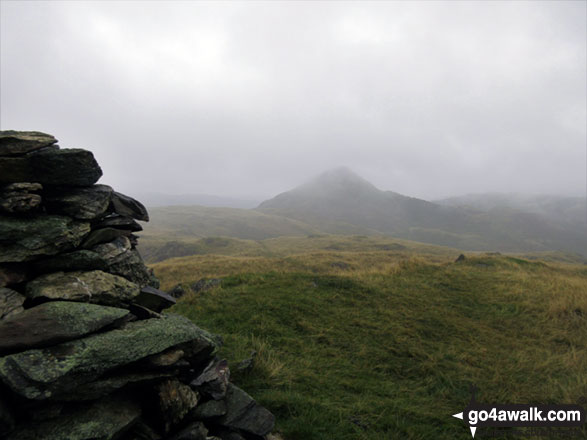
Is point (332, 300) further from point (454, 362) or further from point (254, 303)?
point (454, 362)

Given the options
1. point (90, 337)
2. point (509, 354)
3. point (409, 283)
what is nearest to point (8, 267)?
point (90, 337)

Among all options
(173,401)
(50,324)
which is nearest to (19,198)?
(50,324)

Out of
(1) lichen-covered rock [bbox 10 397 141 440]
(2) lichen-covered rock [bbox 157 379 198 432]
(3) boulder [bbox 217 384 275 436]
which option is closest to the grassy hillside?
(3) boulder [bbox 217 384 275 436]

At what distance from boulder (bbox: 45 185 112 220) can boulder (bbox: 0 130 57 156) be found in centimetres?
104

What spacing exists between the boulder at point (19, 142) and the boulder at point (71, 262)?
2.47 metres

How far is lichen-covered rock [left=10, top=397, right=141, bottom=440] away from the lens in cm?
416

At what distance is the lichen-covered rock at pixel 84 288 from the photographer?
227 inches

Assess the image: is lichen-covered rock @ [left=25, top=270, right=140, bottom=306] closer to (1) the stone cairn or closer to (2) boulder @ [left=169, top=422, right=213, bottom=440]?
(1) the stone cairn

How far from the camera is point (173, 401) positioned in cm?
536

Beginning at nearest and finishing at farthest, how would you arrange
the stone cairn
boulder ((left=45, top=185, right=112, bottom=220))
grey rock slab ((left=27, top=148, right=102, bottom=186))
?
the stone cairn → grey rock slab ((left=27, top=148, right=102, bottom=186)) → boulder ((left=45, top=185, right=112, bottom=220))

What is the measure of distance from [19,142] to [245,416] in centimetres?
781

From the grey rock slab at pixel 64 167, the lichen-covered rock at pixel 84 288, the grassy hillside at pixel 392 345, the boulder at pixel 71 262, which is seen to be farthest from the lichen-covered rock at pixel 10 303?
the grassy hillside at pixel 392 345

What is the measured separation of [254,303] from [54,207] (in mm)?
8953

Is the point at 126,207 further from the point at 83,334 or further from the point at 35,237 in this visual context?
the point at 83,334
